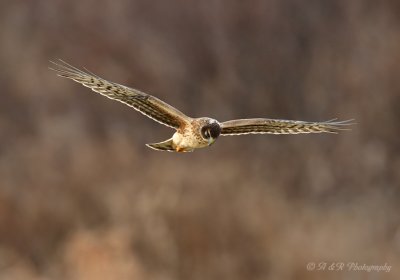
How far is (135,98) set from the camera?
61.3ft

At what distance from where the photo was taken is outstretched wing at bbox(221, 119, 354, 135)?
1939 cm

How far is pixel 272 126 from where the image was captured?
19969 mm

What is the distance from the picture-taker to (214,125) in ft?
60.4

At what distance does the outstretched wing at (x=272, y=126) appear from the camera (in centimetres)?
1939

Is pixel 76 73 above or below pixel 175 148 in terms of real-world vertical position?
above

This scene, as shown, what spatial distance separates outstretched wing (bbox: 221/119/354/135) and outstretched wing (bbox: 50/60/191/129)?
0.99 metres

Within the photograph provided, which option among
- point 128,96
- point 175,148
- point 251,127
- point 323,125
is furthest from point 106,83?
point 323,125

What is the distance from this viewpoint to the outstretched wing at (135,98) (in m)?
18.5

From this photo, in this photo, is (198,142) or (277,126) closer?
(198,142)

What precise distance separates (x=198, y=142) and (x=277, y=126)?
7.55 feet

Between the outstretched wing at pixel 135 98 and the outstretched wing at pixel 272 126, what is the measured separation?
988 mm

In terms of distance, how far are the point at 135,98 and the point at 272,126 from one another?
118 inches

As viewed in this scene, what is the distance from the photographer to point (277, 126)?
20.1 metres

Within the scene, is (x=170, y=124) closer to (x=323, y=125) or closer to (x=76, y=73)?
(x=76, y=73)
